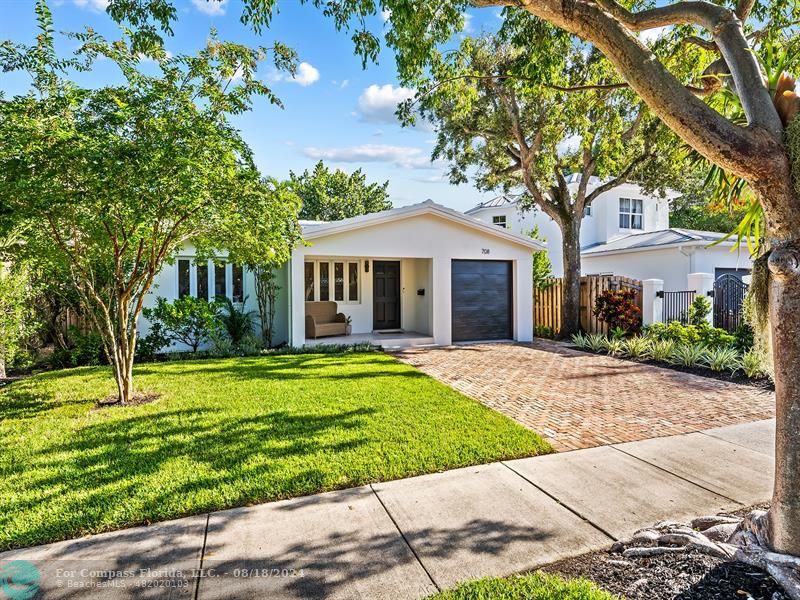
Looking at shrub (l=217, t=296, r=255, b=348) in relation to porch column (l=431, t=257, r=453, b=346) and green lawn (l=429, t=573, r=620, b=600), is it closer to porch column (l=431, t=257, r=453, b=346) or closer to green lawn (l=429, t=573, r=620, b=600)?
porch column (l=431, t=257, r=453, b=346)

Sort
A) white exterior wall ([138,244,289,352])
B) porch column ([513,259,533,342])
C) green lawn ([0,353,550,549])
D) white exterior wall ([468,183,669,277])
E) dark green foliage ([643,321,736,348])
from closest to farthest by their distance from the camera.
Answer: green lawn ([0,353,550,549]) < dark green foliage ([643,321,736,348]) < white exterior wall ([138,244,289,352]) < porch column ([513,259,533,342]) < white exterior wall ([468,183,669,277])

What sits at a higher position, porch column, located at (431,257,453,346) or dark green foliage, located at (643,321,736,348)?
porch column, located at (431,257,453,346)

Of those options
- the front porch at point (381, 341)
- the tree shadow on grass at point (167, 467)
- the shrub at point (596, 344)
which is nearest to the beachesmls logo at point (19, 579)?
the tree shadow on grass at point (167, 467)

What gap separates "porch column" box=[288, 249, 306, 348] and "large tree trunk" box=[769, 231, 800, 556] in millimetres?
10386

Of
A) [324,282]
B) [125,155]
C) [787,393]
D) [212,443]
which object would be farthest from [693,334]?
[125,155]

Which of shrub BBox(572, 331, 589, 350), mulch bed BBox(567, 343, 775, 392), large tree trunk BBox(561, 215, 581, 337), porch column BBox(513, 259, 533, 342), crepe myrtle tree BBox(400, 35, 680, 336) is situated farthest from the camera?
large tree trunk BBox(561, 215, 581, 337)

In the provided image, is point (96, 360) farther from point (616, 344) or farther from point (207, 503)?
point (616, 344)

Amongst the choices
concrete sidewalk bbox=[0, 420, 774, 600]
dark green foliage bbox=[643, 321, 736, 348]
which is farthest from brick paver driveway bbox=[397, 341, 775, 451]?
dark green foliage bbox=[643, 321, 736, 348]

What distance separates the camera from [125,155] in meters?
4.98

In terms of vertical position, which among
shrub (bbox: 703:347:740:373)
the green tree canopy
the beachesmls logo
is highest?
the green tree canopy

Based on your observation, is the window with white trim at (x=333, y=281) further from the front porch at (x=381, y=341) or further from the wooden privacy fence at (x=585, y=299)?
the wooden privacy fence at (x=585, y=299)

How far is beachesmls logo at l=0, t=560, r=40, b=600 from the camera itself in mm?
2705

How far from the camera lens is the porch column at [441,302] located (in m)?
13.1

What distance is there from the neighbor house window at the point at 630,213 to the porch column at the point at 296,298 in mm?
→ 18061
